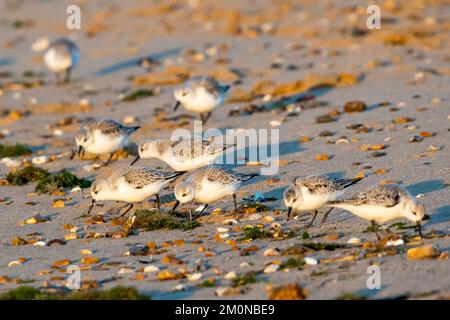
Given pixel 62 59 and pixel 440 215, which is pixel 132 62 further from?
pixel 440 215

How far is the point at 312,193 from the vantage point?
9.29m

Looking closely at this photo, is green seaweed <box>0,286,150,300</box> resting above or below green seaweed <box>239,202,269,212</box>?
below

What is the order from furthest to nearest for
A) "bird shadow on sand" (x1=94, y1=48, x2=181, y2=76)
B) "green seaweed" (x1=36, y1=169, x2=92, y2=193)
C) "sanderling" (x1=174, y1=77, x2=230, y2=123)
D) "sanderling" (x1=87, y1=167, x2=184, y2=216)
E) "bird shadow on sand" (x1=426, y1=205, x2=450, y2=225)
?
1. "bird shadow on sand" (x1=94, y1=48, x2=181, y2=76)
2. "sanderling" (x1=174, y1=77, x2=230, y2=123)
3. "green seaweed" (x1=36, y1=169, x2=92, y2=193)
4. "sanderling" (x1=87, y1=167, x2=184, y2=216)
5. "bird shadow on sand" (x1=426, y1=205, x2=450, y2=225)

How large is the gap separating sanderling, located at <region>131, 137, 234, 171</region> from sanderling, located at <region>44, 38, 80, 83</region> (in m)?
8.38

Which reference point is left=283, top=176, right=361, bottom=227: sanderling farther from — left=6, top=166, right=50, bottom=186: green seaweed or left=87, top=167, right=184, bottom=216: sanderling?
left=6, top=166, right=50, bottom=186: green seaweed

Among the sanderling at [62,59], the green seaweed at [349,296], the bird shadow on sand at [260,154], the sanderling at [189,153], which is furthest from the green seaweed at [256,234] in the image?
the sanderling at [62,59]

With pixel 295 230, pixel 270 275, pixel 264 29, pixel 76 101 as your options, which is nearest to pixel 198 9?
pixel 264 29

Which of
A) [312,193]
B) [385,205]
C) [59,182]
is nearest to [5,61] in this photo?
[59,182]

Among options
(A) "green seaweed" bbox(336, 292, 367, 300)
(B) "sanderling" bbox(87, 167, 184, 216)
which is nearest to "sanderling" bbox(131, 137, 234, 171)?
(B) "sanderling" bbox(87, 167, 184, 216)

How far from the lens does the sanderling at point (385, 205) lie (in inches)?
336

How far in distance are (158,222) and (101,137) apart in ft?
10.8

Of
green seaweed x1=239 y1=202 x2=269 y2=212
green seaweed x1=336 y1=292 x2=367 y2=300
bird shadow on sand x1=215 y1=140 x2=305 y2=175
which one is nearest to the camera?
green seaweed x1=336 y1=292 x2=367 y2=300

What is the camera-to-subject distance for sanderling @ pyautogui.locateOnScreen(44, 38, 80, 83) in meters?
19.6

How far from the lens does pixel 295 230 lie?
926 centimetres
